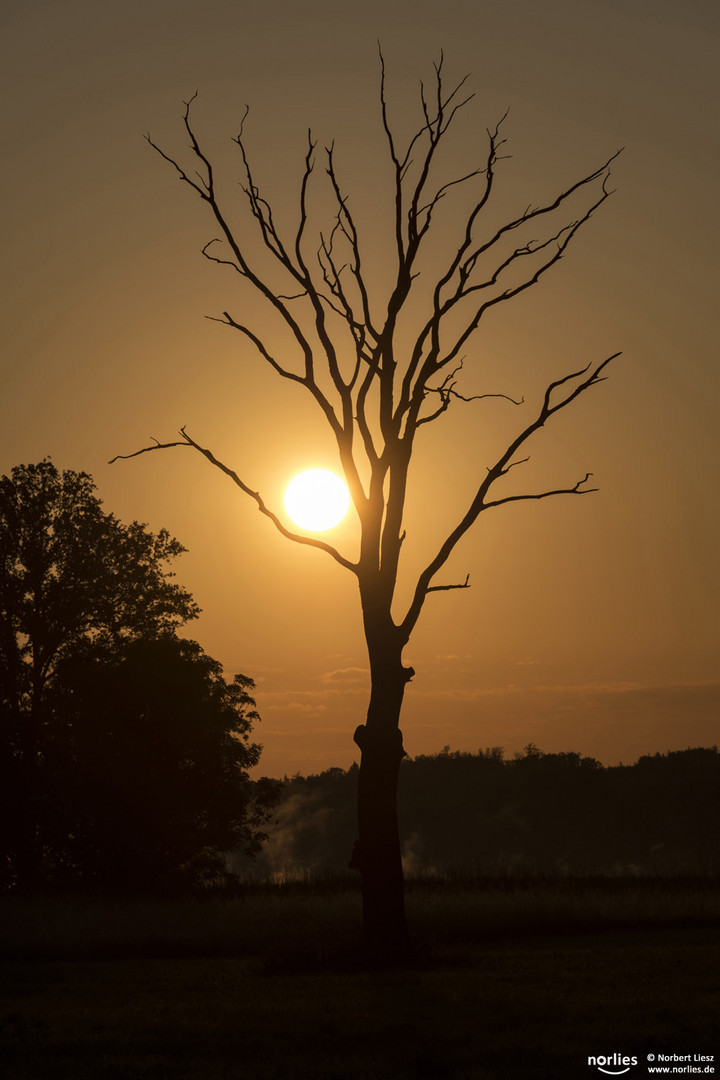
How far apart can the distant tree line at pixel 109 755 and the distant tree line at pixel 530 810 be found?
38.0 m

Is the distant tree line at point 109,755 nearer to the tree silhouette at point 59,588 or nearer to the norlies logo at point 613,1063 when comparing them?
the tree silhouette at point 59,588

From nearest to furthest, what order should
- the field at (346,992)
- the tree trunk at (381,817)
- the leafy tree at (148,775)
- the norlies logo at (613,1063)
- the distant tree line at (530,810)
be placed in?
the norlies logo at (613,1063) < the field at (346,992) < the tree trunk at (381,817) < the leafy tree at (148,775) < the distant tree line at (530,810)

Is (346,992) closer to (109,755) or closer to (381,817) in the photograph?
(381,817)

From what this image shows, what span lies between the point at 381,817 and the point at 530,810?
5853cm

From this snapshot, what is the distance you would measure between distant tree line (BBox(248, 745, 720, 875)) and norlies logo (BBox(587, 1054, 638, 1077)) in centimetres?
5972

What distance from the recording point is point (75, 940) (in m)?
22.8

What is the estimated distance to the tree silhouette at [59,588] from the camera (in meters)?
35.8

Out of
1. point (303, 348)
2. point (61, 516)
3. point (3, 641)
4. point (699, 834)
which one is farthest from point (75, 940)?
point (699, 834)

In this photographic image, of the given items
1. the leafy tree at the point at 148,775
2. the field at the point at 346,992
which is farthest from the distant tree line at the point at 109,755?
the field at the point at 346,992

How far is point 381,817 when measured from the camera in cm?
1853

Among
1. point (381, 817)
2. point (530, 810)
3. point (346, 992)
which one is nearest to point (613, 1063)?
point (346, 992)

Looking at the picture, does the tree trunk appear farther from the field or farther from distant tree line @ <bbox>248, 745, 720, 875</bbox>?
distant tree line @ <bbox>248, 745, 720, 875</bbox>

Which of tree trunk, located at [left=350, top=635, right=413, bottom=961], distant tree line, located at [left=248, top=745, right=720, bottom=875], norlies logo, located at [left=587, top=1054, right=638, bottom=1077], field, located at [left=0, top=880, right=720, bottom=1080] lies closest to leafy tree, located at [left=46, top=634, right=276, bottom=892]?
field, located at [left=0, top=880, right=720, bottom=1080]

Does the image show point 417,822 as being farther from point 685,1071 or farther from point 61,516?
point 685,1071
